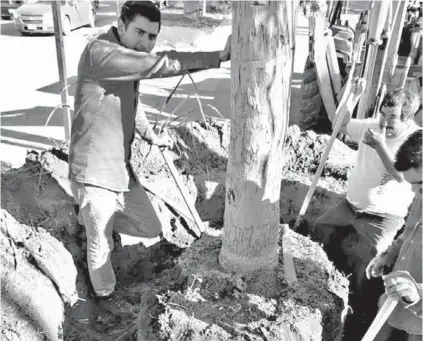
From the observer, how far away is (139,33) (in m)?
2.59

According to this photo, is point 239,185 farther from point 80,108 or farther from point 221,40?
point 221,40

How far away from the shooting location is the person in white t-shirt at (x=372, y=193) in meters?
2.92

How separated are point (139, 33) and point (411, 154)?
1572mm

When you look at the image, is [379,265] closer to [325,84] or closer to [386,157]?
[386,157]

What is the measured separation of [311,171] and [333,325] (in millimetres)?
2119

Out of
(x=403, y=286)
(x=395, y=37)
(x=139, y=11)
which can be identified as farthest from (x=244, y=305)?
(x=395, y=37)

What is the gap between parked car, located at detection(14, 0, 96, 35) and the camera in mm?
11344

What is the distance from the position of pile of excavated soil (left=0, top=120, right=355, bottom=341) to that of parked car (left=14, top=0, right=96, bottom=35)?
856cm

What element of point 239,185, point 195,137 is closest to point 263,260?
point 239,185

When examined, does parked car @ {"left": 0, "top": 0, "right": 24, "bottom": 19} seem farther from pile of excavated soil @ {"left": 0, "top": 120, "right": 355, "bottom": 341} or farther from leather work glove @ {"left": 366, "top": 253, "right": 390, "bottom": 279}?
leather work glove @ {"left": 366, "top": 253, "right": 390, "bottom": 279}

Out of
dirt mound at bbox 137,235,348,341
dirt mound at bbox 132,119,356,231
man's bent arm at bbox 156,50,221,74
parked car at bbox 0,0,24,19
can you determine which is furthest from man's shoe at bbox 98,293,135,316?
parked car at bbox 0,0,24,19

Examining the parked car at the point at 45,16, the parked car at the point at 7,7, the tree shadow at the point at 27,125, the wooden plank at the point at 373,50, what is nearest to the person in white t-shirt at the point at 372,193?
the wooden plank at the point at 373,50

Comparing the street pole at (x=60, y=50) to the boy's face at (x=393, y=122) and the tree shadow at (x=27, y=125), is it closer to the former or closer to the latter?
the tree shadow at (x=27, y=125)

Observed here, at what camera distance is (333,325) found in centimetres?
248
